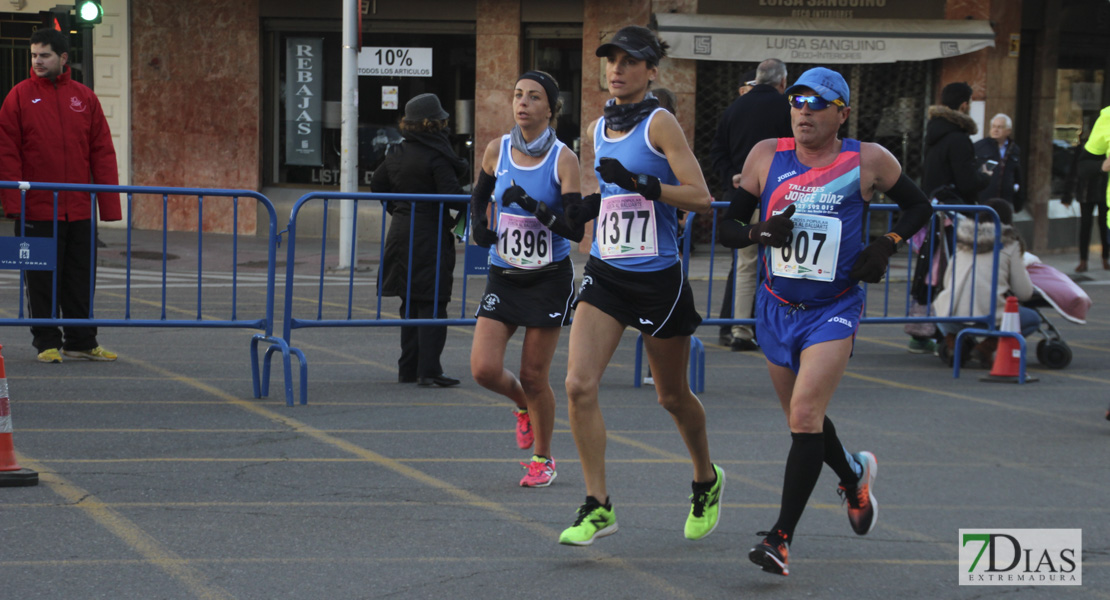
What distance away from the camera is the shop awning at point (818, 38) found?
17.2 meters

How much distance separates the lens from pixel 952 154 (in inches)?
393

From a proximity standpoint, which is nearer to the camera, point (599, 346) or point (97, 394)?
point (599, 346)

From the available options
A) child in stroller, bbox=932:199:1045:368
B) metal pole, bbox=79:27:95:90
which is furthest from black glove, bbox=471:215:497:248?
metal pole, bbox=79:27:95:90

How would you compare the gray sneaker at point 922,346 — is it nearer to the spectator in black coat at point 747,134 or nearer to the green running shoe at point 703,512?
the spectator in black coat at point 747,134

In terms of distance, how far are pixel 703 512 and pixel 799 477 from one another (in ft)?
1.97

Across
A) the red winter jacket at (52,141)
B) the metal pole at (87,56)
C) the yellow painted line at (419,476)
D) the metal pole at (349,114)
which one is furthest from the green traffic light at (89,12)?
the yellow painted line at (419,476)

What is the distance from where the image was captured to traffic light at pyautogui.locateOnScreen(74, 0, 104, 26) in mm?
14695

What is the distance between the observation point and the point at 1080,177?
53.6 ft

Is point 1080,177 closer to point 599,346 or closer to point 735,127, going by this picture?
point 735,127

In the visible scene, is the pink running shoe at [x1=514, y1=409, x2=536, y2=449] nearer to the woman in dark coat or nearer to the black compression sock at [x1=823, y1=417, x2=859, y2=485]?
the black compression sock at [x1=823, y1=417, x2=859, y2=485]

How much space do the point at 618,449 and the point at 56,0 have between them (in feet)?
51.1

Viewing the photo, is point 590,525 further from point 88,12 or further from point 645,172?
point 88,12

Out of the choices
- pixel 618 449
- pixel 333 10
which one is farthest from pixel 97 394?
pixel 333 10

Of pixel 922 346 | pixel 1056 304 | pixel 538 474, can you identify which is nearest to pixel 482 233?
pixel 538 474
